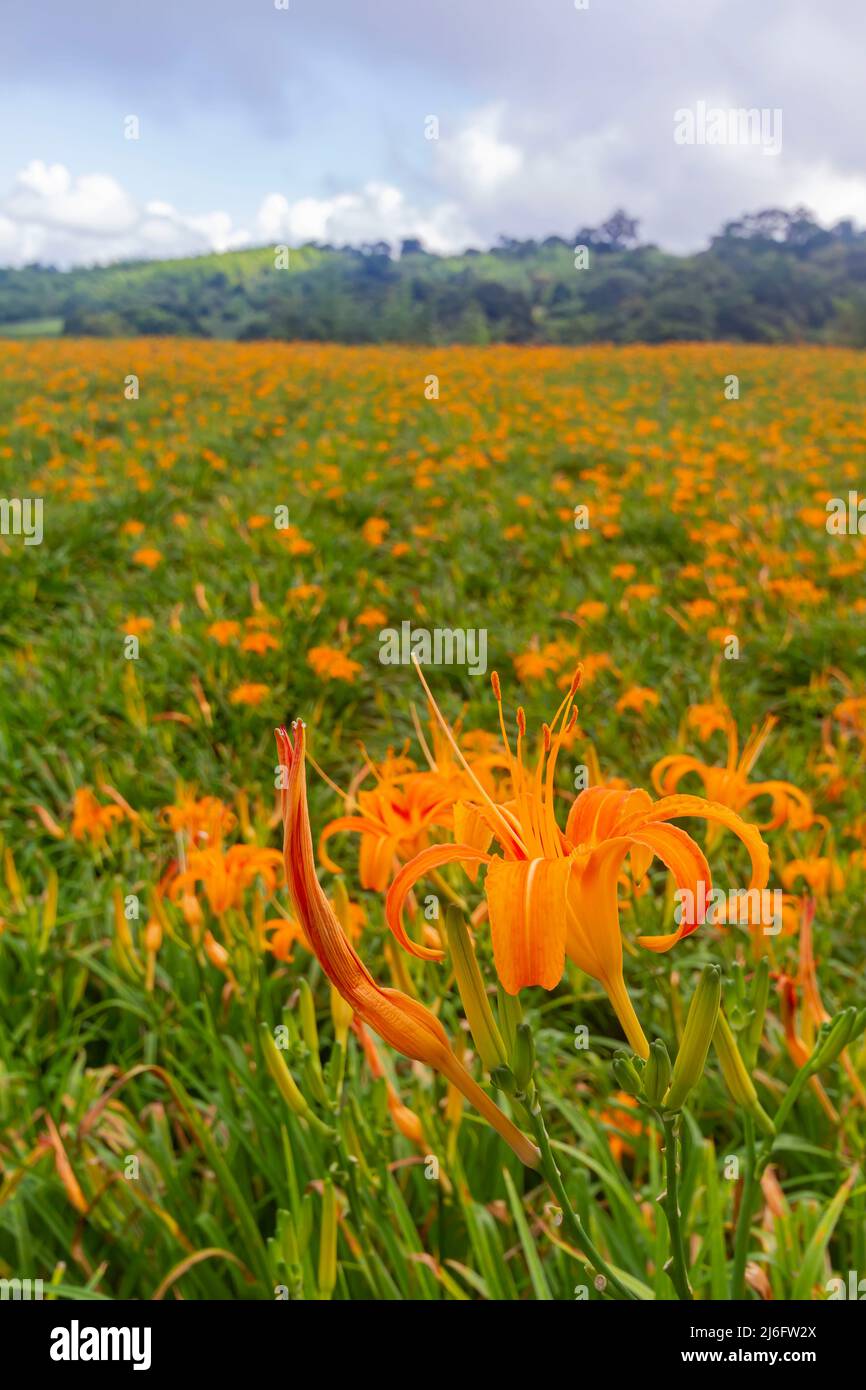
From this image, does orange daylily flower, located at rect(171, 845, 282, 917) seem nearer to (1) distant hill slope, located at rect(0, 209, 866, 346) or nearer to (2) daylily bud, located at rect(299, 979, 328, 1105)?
(2) daylily bud, located at rect(299, 979, 328, 1105)

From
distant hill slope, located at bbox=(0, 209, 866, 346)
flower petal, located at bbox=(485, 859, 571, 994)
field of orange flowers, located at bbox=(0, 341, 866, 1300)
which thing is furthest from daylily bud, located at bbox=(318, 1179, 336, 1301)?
distant hill slope, located at bbox=(0, 209, 866, 346)

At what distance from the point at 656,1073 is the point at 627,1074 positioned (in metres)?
0.02

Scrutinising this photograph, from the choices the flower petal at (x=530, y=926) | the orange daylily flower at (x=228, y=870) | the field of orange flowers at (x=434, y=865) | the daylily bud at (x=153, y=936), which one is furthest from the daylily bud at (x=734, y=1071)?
the daylily bud at (x=153, y=936)

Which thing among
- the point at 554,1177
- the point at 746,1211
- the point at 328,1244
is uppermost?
the point at 554,1177

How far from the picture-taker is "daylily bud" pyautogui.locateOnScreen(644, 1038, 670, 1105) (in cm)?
51

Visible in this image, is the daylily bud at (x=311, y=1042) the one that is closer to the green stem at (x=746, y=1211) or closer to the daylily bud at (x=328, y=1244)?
the daylily bud at (x=328, y=1244)

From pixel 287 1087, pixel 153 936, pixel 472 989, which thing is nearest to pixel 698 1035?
pixel 472 989

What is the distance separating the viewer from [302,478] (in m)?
5.27

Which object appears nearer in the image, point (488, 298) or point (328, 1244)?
point (328, 1244)

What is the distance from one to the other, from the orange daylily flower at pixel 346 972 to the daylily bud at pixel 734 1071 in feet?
0.55

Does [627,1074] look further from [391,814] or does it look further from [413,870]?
[391,814]

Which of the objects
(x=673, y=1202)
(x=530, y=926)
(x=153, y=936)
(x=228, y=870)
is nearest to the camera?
(x=530, y=926)

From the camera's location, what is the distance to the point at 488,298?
19.0 metres

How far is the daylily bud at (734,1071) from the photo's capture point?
608 mm
